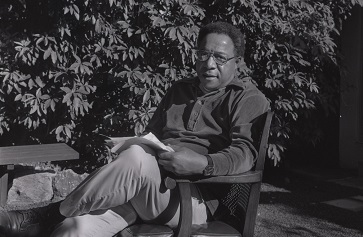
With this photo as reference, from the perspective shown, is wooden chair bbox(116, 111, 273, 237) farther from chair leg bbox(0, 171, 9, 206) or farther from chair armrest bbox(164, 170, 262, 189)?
chair leg bbox(0, 171, 9, 206)

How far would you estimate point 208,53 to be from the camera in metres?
2.71

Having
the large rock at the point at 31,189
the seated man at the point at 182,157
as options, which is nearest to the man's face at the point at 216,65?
the seated man at the point at 182,157

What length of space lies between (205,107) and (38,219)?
1.03 meters

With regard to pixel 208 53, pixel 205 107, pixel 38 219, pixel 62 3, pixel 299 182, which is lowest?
pixel 299 182

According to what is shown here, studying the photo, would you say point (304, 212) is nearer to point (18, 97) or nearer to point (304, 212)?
point (304, 212)

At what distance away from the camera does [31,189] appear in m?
5.02

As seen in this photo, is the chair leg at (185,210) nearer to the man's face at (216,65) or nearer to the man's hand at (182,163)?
the man's hand at (182,163)

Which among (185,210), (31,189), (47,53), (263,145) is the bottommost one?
(31,189)

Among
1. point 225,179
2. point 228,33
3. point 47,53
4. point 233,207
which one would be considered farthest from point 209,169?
point 47,53

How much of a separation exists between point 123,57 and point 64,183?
1.44m

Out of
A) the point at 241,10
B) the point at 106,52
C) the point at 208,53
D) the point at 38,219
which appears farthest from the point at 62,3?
the point at 38,219

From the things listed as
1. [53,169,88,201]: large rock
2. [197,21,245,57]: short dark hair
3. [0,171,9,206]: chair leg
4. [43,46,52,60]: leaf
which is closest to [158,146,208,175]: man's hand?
[197,21,245,57]: short dark hair

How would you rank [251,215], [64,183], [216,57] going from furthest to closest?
1. [64,183]
2. [216,57]
3. [251,215]

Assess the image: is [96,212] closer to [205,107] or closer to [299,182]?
[205,107]
